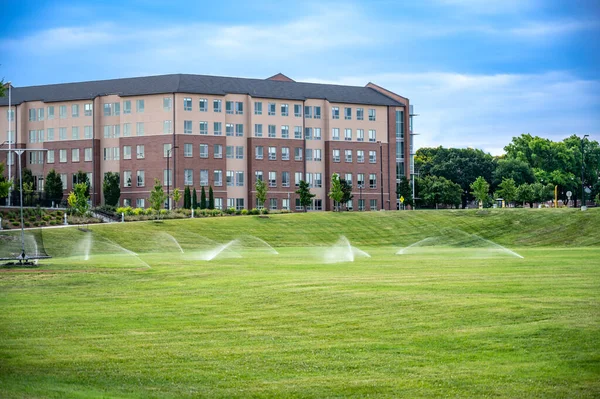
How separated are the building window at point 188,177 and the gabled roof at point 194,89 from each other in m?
11.0

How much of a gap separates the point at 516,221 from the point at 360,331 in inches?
3028

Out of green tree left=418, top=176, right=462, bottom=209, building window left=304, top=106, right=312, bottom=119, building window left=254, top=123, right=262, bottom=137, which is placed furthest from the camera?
green tree left=418, top=176, right=462, bottom=209

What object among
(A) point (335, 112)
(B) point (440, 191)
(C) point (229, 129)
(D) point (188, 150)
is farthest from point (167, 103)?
(B) point (440, 191)

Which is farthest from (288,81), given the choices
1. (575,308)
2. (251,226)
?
(575,308)

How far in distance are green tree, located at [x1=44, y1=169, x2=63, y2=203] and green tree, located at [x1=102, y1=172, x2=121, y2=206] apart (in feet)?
21.8

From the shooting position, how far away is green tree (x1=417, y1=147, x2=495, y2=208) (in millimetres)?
164875

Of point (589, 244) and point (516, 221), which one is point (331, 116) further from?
point (589, 244)

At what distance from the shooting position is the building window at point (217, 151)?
12019cm

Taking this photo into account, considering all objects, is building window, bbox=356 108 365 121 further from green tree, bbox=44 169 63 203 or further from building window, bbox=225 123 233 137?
green tree, bbox=44 169 63 203

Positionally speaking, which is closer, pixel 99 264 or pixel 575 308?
pixel 575 308

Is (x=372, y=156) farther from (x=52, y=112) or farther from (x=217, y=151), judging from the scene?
(x=52, y=112)

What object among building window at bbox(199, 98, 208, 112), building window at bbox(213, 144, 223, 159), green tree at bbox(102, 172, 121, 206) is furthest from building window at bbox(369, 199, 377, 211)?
green tree at bbox(102, 172, 121, 206)

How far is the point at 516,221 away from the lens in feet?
313

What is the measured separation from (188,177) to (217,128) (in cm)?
853
